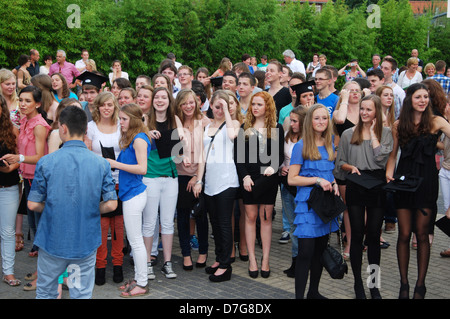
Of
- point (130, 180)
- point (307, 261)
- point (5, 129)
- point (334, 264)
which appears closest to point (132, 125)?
point (130, 180)

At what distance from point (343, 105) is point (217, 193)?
2039 millimetres

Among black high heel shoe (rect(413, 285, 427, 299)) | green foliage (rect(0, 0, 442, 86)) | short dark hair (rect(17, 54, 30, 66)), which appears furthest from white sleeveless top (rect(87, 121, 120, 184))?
green foliage (rect(0, 0, 442, 86))

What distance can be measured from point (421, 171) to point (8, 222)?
4467 mm

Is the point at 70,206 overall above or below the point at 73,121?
below

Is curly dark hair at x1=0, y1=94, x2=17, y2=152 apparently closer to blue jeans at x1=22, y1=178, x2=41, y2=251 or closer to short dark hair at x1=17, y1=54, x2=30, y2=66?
blue jeans at x1=22, y1=178, x2=41, y2=251

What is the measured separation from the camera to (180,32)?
19500 millimetres

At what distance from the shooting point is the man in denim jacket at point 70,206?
417 centimetres

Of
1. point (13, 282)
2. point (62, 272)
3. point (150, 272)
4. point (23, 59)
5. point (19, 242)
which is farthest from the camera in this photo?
point (23, 59)

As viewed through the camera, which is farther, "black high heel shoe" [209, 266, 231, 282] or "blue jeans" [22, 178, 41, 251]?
"blue jeans" [22, 178, 41, 251]

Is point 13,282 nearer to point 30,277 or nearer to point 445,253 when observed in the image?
point 30,277

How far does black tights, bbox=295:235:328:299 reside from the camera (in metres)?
5.20

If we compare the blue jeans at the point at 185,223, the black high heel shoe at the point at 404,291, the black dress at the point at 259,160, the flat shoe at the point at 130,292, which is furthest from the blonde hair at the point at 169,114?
the black high heel shoe at the point at 404,291

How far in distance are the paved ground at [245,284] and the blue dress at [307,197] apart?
0.86 meters

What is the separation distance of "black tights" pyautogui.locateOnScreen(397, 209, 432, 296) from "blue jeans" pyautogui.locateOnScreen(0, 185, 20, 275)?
417cm
